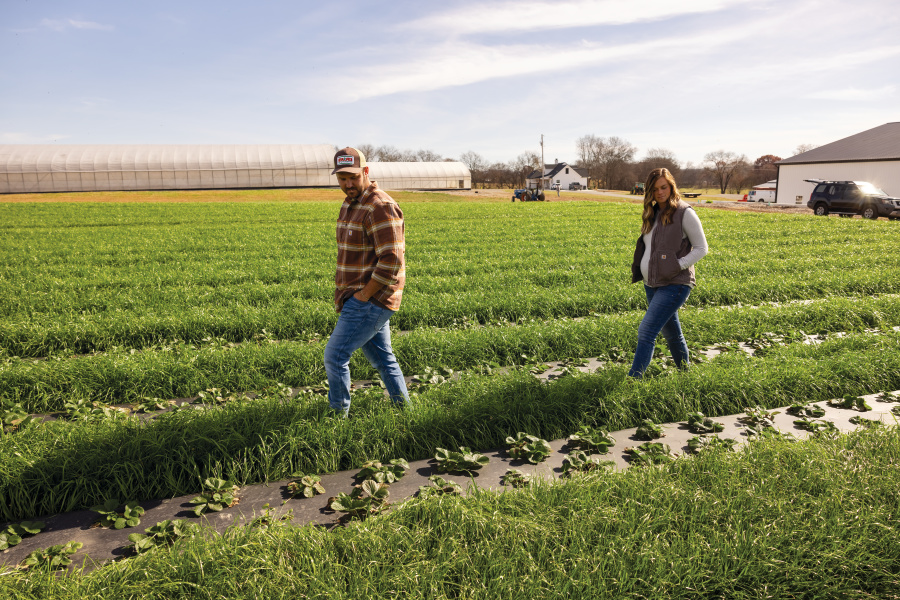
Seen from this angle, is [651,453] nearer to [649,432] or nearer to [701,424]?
[649,432]

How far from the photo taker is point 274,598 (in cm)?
258

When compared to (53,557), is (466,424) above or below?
above

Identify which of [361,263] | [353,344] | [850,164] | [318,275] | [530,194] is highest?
[850,164]

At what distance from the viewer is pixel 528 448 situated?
4.21 m

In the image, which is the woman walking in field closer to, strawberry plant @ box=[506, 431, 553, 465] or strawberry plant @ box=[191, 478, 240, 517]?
strawberry plant @ box=[506, 431, 553, 465]

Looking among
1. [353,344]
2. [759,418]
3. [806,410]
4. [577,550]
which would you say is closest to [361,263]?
[353,344]

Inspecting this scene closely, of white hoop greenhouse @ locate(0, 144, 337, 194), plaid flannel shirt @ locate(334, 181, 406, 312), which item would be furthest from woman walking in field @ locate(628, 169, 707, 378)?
white hoop greenhouse @ locate(0, 144, 337, 194)

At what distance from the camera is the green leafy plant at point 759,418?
4.64 meters

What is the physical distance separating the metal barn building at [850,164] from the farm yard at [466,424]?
122ft

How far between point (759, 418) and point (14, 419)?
634cm

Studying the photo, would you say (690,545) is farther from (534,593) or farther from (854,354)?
(854,354)

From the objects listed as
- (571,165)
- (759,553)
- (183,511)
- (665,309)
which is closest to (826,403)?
(665,309)

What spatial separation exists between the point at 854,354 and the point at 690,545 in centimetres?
437

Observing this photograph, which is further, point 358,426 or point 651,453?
point 358,426
